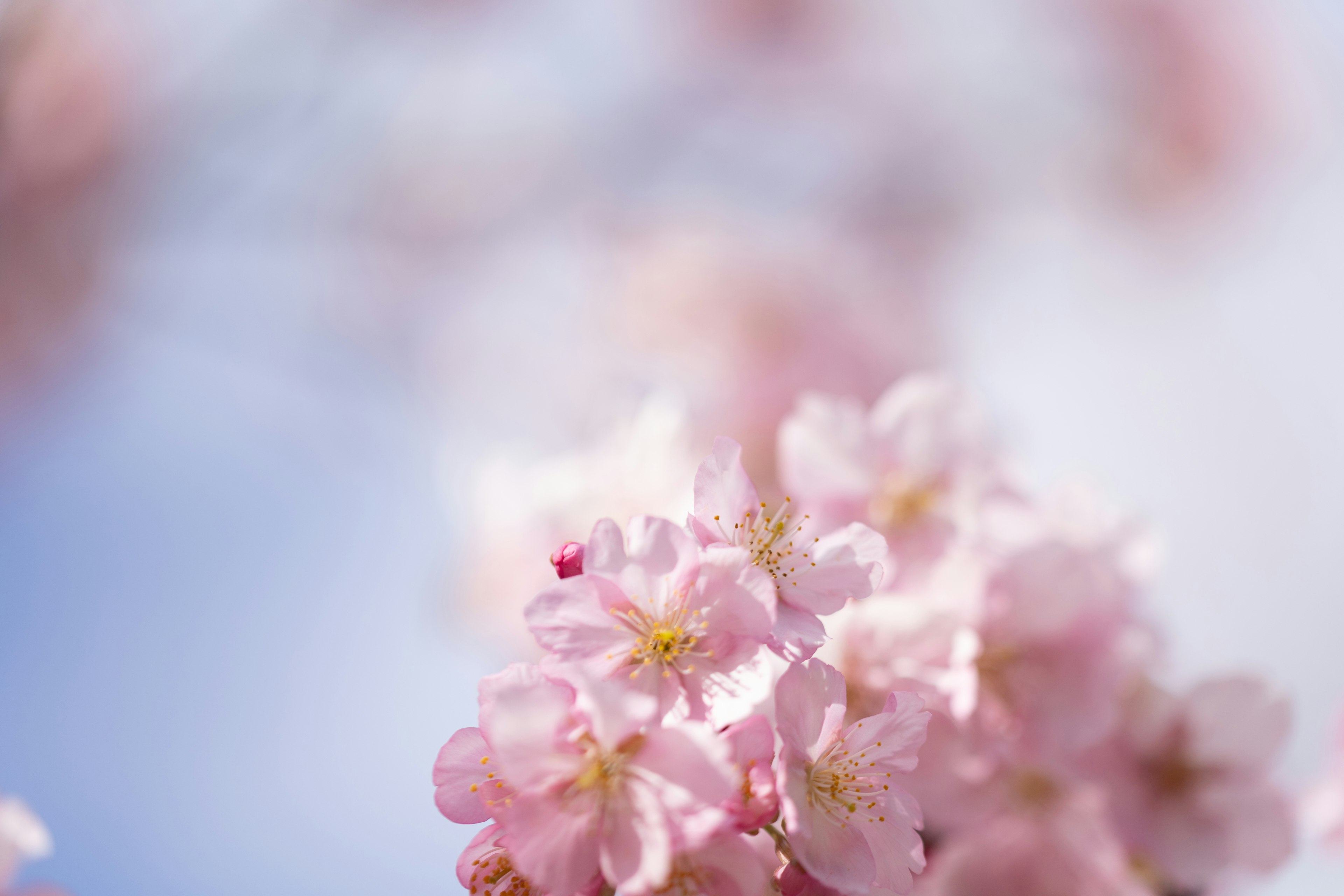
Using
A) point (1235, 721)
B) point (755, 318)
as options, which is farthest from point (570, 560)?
point (755, 318)

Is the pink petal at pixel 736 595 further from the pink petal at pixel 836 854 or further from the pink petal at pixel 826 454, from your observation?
the pink petal at pixel 826 454

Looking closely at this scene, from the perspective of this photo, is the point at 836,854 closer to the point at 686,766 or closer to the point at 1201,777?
the point at 686,766

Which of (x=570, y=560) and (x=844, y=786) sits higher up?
(x=570, y=560)

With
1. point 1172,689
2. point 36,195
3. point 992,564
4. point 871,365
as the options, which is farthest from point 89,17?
point 1172,689

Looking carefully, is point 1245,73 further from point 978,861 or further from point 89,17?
point 89,17

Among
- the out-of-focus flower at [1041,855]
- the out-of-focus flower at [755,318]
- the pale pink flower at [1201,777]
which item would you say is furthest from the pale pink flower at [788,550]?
the out-of-focus flower at [755,318]
